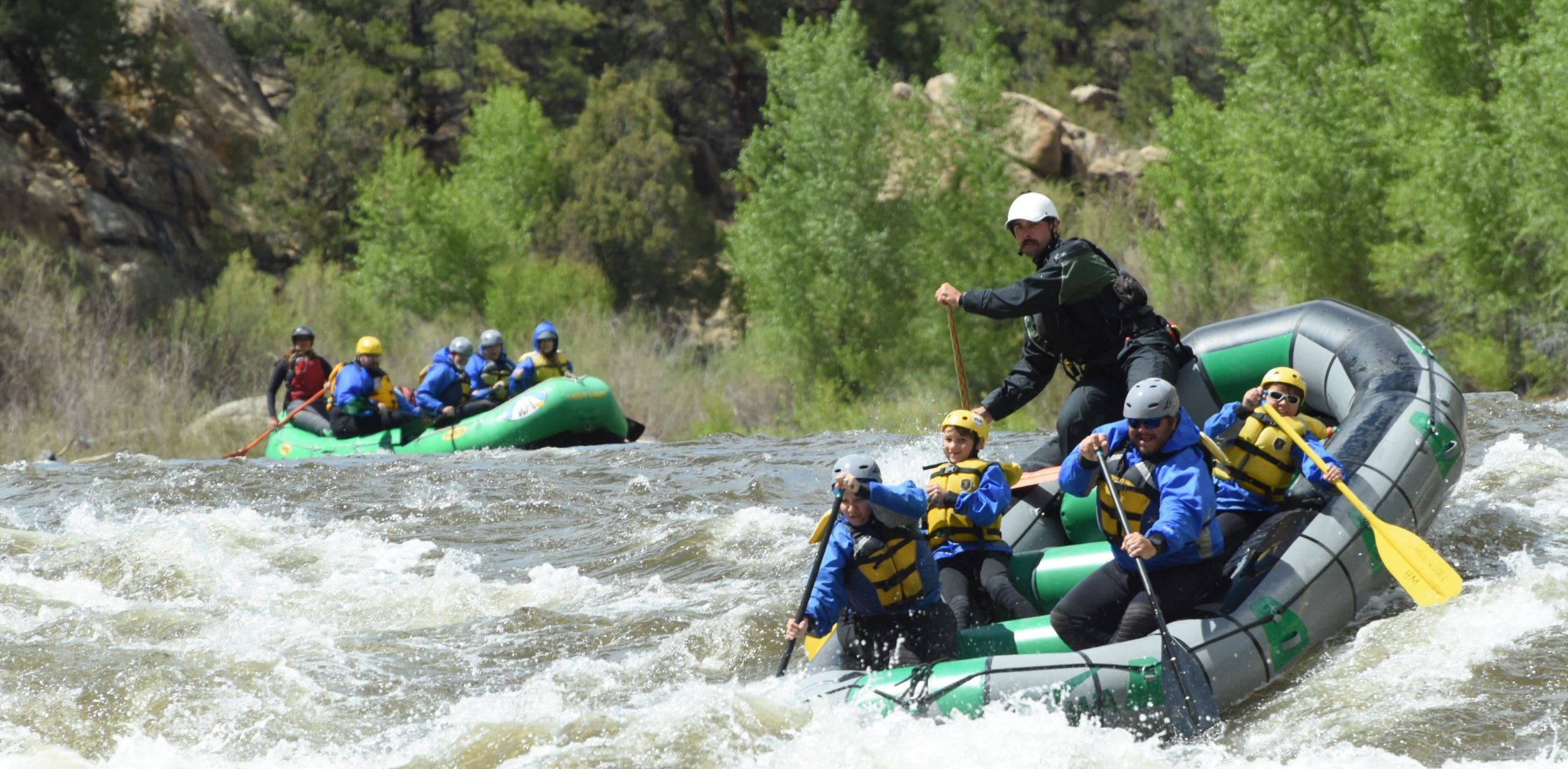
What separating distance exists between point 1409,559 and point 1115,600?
130cm

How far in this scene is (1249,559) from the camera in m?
6.01

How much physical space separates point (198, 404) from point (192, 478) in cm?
822

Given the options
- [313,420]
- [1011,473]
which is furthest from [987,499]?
[313,420]

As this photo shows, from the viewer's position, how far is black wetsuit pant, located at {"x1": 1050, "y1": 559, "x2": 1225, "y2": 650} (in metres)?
5.72

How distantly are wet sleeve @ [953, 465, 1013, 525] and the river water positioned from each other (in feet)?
3.85

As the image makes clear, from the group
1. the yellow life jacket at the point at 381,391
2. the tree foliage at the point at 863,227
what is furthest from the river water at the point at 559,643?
the tree foliage at the point at 863,227

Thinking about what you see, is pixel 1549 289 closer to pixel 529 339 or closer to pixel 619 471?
pixel 619 471

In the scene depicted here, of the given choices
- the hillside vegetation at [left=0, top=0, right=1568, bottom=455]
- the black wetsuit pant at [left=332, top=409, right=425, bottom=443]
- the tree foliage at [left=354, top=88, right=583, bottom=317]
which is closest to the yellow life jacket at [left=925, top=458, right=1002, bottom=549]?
the black wetsuit pant at [left=332, top=409, right=425, bottom=443]

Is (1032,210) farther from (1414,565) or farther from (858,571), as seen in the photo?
(1414,565)

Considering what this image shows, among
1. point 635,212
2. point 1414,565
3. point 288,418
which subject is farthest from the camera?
point 635,212

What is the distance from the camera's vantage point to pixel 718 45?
118 feet

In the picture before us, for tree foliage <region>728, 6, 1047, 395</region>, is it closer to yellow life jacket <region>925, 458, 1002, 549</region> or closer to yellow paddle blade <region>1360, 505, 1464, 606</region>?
yellow life jacket <region>925, 458, 1002, 549</region>

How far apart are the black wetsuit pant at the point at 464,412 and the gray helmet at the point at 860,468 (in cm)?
923

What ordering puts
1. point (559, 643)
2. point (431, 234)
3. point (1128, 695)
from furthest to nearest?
1. point (431, 234)
2. point (559, 643)
3. point (1128, 695)
